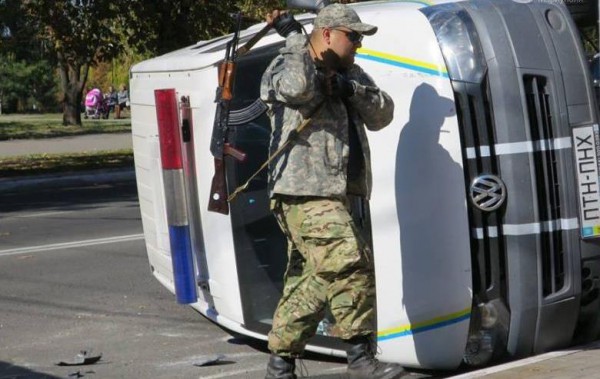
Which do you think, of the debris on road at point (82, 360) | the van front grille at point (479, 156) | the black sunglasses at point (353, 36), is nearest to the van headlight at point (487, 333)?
the van front grille at point (479, 156)

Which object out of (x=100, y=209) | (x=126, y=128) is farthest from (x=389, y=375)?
(x=126, y=128)

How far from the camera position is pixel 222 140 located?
5.15 metres

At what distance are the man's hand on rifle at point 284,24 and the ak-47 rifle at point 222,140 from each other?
0.26 meters

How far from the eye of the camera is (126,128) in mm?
35531

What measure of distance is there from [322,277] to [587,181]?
4.30 ft

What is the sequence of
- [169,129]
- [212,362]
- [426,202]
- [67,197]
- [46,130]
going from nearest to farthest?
[426,202], [169,129], [212,362], [67,197], [46,130]

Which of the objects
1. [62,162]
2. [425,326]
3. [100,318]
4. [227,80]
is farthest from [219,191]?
[62,162]

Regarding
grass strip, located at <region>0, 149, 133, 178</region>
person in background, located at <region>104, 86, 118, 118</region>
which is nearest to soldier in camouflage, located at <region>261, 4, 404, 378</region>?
grass strip, located at <region>0, 149, 133, 178</region>

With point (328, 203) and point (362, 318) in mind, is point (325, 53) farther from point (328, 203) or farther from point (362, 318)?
point (362, 318)

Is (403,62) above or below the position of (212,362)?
above

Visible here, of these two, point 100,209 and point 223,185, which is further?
point 100,209

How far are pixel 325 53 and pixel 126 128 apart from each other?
102 feet

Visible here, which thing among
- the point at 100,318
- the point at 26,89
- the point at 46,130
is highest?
the point at 26,89

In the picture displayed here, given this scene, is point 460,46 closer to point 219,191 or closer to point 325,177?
point 325,177
